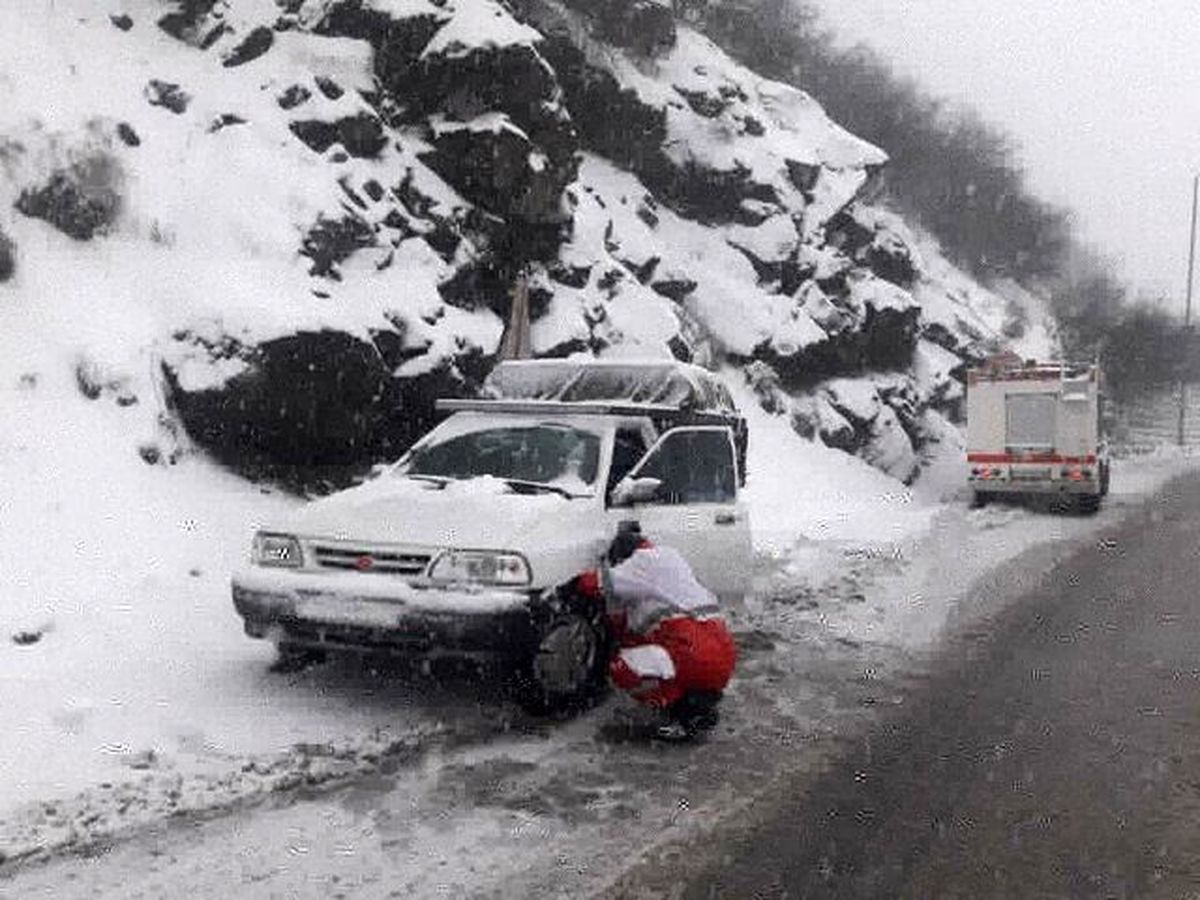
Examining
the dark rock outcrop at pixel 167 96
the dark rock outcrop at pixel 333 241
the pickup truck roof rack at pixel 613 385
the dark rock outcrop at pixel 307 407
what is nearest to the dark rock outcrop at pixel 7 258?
the dark rock outcrop at pixel 307 407

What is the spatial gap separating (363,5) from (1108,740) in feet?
43.1

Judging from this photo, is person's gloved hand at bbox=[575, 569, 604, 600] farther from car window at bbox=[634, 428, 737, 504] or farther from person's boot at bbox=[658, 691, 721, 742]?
car window at bbox=[634, 428, 737, 504]

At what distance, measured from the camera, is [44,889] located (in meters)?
4.18

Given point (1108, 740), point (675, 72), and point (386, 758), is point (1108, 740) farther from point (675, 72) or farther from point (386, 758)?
point (675, 72)

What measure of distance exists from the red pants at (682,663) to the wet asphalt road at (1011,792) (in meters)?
0.80

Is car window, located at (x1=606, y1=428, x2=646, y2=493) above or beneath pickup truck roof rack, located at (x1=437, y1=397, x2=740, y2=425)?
beneath

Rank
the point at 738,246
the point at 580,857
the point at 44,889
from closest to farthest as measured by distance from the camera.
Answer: the point at 44,889 < the point at 580,857 < the point at 738,246

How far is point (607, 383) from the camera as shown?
8.94m

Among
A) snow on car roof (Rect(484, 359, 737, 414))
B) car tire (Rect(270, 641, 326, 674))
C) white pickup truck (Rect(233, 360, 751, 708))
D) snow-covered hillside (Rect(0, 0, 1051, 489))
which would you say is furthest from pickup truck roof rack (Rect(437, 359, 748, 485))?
snow-covered hillside (Rect(0, 0, 1051, 489))

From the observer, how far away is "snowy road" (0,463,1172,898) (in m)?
4.40

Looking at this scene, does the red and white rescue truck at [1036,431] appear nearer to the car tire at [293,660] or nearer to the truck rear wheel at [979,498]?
the truck rear wheel at [979,498]

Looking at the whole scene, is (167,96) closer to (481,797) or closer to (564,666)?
(564,666)

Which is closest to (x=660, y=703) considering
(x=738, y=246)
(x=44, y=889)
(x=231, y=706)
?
(x=231, y=706)

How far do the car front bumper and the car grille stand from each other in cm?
7
